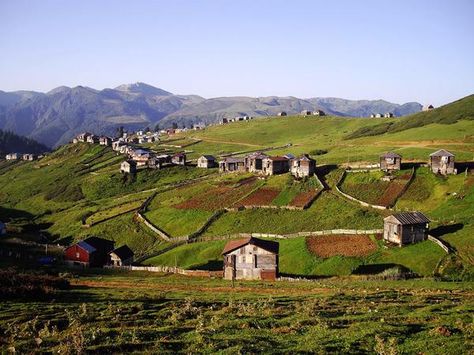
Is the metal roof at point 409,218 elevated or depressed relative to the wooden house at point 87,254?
elevated

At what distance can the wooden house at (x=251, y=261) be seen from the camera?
2547 inches

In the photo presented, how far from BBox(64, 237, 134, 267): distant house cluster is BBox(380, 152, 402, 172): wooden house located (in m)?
55.5

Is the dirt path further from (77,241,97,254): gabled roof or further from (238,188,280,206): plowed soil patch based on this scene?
(238,188,280,206): plowed soil patch

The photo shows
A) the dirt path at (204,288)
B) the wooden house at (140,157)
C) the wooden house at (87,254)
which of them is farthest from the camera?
the wooden house at (140,157)

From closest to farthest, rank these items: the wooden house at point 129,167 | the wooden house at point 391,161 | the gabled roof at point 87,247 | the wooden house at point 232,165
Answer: the gabled roof at point 87,247
the wooden house at point 391,161
the wooden house at point 232,165
the wooden house at point 129,167

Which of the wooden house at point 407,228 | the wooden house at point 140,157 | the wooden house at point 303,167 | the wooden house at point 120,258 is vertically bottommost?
the wooden house at point 120,258

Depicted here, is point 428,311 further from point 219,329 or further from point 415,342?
point 219,329

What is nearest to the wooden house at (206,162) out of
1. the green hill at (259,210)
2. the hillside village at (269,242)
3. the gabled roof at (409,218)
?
the green hill at (259,210)

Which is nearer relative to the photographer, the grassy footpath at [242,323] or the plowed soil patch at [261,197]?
the grassy footpath at [242,323]

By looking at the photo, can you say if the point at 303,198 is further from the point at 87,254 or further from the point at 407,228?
the point at 87,254

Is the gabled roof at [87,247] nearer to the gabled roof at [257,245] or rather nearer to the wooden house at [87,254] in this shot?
the wooden house at [87,254]

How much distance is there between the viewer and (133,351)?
2364 centimetres

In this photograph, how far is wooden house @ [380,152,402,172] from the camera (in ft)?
340

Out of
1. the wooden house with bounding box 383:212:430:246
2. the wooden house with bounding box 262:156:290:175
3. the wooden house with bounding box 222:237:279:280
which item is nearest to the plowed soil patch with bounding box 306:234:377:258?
the wooden house with bounding box 383:212:430:246
